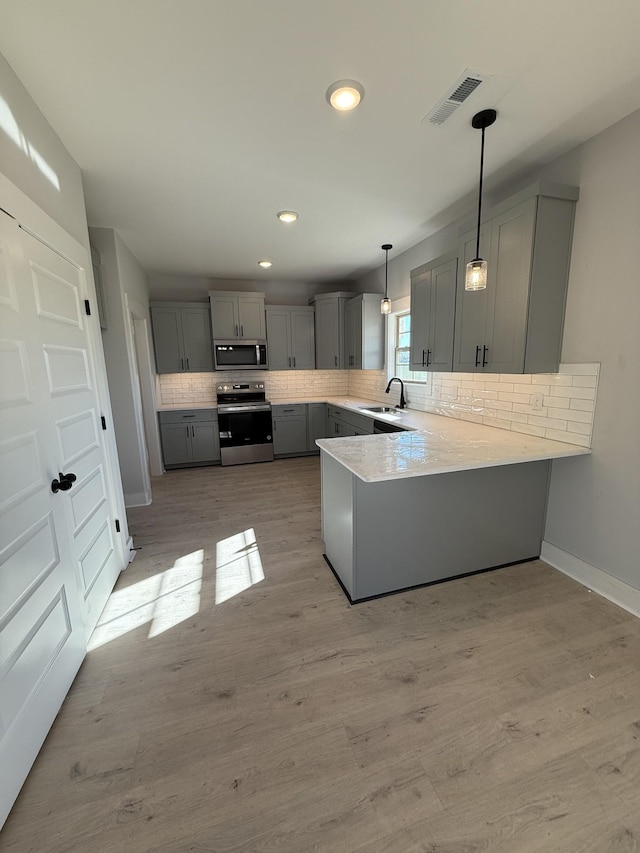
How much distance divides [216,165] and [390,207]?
1428 mm

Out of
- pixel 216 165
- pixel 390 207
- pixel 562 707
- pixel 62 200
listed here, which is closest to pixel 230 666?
pixel 562 707

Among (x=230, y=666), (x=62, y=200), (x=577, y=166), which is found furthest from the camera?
(x=577, y=166)

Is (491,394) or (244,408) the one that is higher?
(491,394)

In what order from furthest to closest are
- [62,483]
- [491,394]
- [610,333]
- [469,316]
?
[491,394], [469,316], [610,333], [62,483]

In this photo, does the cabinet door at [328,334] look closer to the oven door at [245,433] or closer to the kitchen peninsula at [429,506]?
the oven door at [245,433]

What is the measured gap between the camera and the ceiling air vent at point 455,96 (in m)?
1.51

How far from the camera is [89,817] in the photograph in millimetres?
1113

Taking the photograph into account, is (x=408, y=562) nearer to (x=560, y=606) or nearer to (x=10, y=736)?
(x=560, y=606)

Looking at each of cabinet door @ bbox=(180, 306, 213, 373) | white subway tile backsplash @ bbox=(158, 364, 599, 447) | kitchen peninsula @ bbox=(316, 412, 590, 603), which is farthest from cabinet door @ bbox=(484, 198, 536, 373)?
cabinet door @ bbox=(180, 306, 213, 373)

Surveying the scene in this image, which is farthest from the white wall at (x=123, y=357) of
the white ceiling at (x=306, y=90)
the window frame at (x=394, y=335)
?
the window frame at (x=394, y=335)

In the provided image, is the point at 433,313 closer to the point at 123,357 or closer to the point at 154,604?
the point at 123,357

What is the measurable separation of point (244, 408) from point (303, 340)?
144cm

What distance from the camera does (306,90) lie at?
1.58 metres

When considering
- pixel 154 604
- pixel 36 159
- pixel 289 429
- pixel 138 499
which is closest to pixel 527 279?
pixel 36 159
